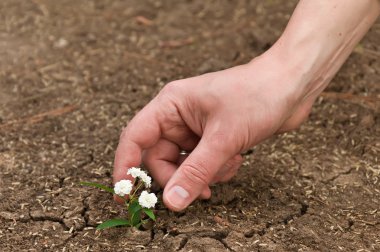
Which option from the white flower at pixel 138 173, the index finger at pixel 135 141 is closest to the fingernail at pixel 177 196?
the white flower at pixel 138 173

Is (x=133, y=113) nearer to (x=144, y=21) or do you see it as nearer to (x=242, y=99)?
(x=242, y=99)

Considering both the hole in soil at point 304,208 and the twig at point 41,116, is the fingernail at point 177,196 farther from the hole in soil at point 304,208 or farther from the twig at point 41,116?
the twig at point 41,116

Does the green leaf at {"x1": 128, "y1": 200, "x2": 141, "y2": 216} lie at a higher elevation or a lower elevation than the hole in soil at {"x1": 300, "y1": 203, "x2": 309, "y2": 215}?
higher

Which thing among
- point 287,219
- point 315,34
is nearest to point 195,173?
point 287,219

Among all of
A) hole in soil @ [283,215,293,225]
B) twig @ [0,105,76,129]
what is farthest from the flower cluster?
twig @ [0,105,76,129]

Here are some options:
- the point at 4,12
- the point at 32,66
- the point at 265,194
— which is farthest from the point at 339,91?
the point at 4,12

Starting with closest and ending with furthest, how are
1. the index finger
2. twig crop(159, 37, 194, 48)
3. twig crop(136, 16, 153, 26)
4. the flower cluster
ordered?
the flower cluster
the index finger
twig crop(159, 37, 194, 48)
twig crop(136, 16, 153, 26)

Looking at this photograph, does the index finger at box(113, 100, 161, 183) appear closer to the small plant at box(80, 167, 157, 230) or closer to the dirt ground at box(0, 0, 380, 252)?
the small plant at box(80, 167, 157, 230)
